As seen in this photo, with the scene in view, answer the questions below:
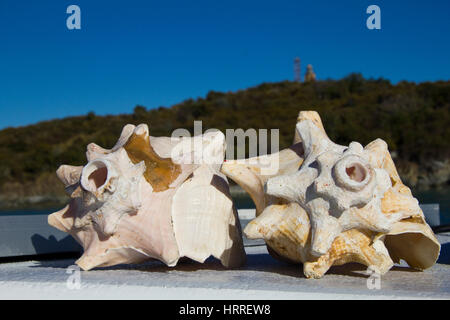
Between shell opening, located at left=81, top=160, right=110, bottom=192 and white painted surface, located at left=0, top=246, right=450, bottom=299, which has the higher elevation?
shell opening, located at left=81, top=160, right=110, bottom=192

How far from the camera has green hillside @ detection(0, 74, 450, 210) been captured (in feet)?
66.7

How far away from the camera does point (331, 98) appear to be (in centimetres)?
3297

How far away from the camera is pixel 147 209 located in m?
2.67

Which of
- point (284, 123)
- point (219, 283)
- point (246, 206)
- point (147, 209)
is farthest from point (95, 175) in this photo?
point (284, 123)

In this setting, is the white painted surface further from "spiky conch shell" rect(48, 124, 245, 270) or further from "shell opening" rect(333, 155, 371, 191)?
"shell opening" rect(333, 155, 371, 191)

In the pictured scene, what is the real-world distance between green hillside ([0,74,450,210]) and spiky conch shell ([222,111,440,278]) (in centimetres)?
1564

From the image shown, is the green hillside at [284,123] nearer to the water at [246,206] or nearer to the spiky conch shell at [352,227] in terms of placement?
the water at [246,206]

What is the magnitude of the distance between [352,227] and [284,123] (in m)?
24.0

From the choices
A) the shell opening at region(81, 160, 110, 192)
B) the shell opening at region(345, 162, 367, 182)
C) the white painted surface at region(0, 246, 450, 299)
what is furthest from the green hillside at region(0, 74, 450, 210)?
the shell opening at region(345, 162, 367, 182)

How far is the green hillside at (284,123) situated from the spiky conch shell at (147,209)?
15135mm

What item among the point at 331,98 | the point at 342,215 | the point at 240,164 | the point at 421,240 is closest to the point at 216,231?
the point at 240,164

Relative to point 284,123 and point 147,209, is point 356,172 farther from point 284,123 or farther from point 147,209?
point 284,123

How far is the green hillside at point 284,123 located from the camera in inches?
800
